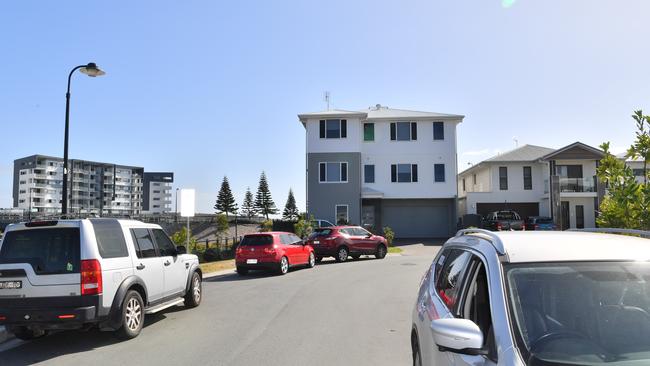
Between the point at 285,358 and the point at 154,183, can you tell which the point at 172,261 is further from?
the point at 154,183

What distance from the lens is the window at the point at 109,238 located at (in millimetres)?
7809

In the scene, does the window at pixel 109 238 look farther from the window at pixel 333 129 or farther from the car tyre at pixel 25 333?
the window at pixel 333 129

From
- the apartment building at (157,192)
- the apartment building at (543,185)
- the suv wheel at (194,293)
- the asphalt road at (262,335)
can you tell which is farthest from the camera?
the apartment building at (157,192)

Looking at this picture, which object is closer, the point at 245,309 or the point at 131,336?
the point at 131,336

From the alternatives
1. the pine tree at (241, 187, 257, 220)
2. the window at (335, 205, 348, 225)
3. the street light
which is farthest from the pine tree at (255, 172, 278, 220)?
the street light

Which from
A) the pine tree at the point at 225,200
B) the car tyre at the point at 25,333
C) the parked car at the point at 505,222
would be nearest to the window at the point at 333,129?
the parked car at the point at 505,222

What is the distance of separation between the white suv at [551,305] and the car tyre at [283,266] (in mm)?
14445

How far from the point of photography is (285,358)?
22.0ft

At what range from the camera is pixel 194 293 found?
1083cm

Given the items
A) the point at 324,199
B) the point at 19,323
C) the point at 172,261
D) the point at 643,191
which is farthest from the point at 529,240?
the point at 324,199

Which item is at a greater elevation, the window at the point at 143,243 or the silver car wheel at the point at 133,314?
the window at the point at 143,243

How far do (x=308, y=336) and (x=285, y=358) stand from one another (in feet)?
4.44

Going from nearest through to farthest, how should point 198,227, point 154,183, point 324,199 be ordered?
point 324,199, point 198,227, point 154,183

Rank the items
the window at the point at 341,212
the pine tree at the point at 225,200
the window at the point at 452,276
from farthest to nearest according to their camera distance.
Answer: the pine tree at the point at 225,200
the window at the point at 341,212
the window at the point at 452,276
